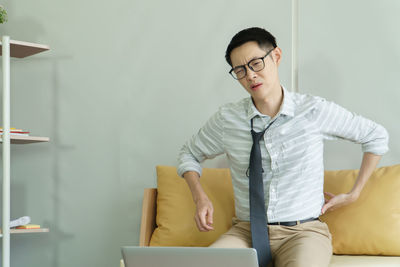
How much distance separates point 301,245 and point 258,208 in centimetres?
24

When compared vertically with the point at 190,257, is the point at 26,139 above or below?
above

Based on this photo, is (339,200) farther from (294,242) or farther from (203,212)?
(203,212)

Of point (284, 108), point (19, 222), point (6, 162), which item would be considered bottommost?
point (19, 222)

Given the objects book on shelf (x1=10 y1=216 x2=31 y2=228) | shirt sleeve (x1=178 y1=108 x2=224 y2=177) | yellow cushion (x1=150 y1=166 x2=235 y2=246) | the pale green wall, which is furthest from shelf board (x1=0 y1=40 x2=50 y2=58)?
shirt sleeve (x1=178 y1=108 x2=224 y2=177)

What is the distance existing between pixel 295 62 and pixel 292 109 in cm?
77

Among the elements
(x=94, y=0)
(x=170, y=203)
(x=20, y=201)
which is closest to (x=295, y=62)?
(x=170, y=203)

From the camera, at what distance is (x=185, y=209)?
8.23 feet

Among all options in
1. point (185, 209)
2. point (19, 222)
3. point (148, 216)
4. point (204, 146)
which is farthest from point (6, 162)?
point (204, 146)

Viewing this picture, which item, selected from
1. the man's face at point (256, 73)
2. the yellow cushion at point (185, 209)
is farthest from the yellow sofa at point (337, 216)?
the man's face at point (256, 73)

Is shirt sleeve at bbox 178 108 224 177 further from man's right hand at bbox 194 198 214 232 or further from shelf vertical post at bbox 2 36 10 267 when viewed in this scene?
shelf vertical post at bbox 2 36 10 267

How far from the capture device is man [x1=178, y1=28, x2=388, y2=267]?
2020 mm

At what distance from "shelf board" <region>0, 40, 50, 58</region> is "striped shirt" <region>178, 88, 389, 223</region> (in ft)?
4.49

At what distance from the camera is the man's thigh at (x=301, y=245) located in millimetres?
1793

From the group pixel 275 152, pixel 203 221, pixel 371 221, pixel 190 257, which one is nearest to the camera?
pixel 190 257
